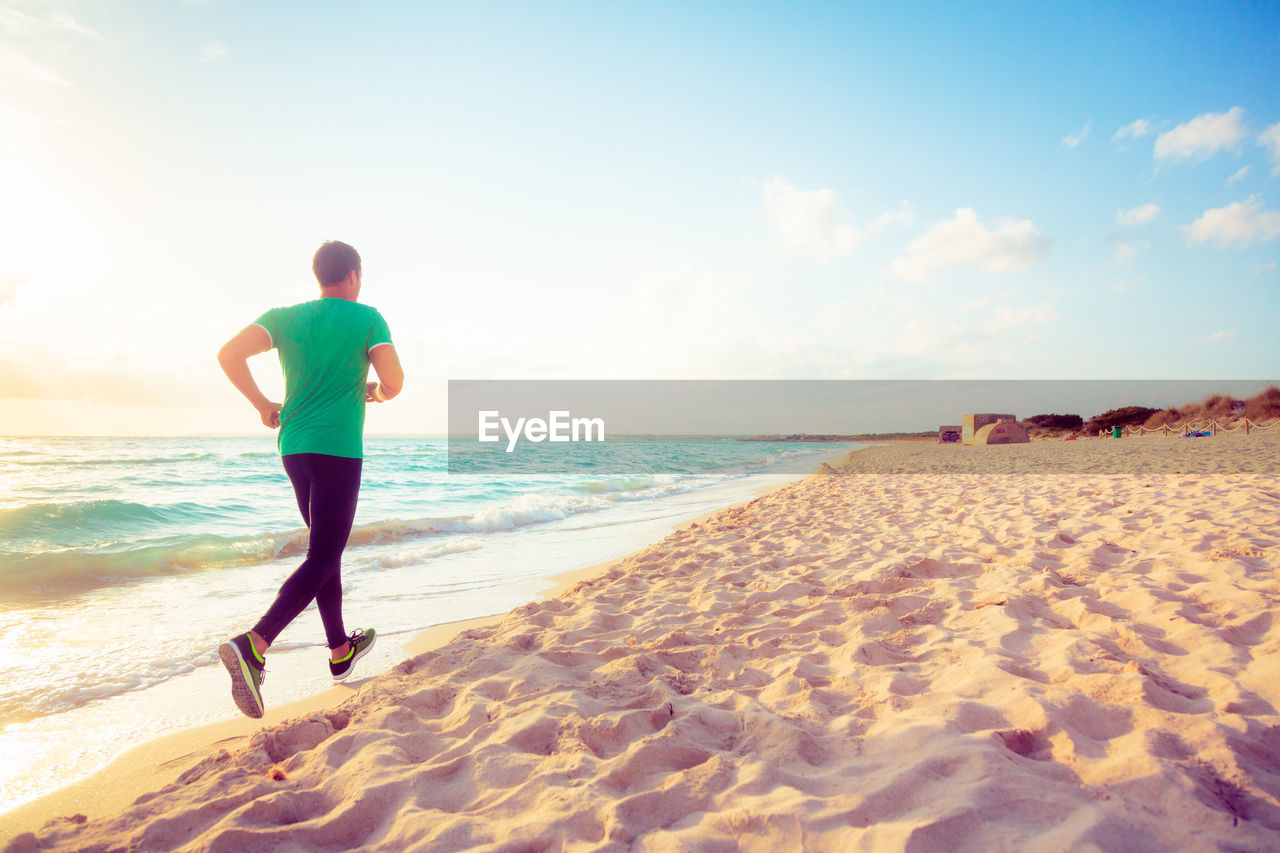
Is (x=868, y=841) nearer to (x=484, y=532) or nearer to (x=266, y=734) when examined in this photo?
(x=266, y=734)

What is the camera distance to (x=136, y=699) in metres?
2.84

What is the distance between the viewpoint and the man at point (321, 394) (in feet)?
7.90

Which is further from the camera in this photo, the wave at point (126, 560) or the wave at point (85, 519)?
the wave at point (85, 519)

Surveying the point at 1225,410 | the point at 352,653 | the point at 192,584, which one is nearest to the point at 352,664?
the point at 352,653

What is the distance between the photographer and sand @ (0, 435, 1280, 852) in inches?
55.6

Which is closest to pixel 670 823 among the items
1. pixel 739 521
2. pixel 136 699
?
pixel 136 699

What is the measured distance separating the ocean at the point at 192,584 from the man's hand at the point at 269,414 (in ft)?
4.42

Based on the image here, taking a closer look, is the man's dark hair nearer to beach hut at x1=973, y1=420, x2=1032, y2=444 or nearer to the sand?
the sand

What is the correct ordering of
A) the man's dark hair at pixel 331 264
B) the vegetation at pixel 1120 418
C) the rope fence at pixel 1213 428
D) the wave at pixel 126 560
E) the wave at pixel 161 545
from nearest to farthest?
the man's dark hair at pixel 331 264 < the wave at pixel 126 560 < the wave at pixel 161 545 < the rope fence at pixel 1213 428 < the vegetation at pixel 1120 418

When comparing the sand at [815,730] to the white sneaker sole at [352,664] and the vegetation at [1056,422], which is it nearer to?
the white sneaker sole at [352,664]

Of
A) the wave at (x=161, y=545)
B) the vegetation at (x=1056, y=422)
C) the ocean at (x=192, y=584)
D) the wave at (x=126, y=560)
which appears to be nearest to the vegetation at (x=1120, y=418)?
the vegetation at (x=1056, y=422)

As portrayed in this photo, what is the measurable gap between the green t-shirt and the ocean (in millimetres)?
1358

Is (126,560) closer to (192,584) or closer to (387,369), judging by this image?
(192,584)

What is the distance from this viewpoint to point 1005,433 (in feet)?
93.1
